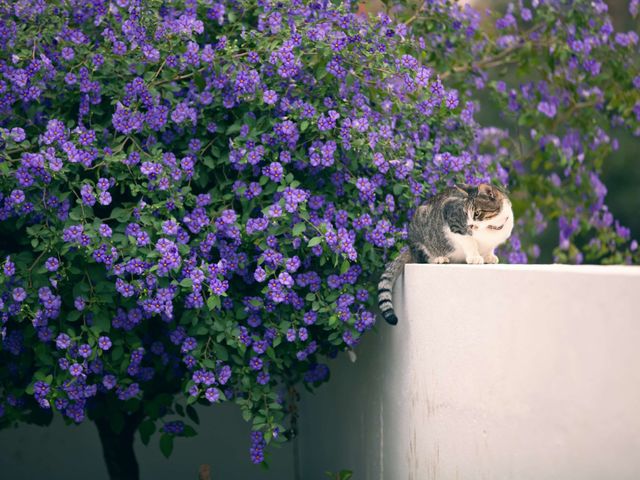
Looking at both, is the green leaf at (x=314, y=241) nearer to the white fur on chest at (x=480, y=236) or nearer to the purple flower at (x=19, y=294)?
the white fur on chest at (x=480, y=236)

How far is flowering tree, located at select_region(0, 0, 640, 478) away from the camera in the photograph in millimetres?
3096

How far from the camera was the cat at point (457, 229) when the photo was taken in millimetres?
3248

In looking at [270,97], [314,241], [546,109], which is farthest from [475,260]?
[546,109]

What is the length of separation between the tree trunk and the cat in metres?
1.46

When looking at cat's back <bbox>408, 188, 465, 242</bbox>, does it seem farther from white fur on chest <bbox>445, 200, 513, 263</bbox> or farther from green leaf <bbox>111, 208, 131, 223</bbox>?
green leaf <bbox>111, 208, 131, 223</bbox>

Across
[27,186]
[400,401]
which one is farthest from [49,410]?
[400,401]

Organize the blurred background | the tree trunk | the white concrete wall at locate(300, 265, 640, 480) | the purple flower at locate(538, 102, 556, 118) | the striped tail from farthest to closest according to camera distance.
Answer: the blurred background < the purple flower at locate(538, 102, 556, 118) < the tree trunk < the striped tail < the white concrete wall at locate(300, 265, 640, 480)

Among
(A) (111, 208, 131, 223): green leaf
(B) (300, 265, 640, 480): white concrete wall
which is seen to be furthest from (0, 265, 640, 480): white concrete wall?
(A) (111, 208, 131, 223): green leaf

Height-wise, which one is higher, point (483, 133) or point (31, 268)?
point (31, 268)

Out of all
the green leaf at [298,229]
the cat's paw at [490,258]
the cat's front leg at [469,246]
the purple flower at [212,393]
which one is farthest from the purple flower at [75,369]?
the cat's paw at [490,258]

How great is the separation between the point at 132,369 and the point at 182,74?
1.04 metres

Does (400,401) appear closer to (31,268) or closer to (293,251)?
(293,251)

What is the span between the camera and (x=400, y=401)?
3.30 metres

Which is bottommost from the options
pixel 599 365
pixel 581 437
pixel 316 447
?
pixel 316 447
